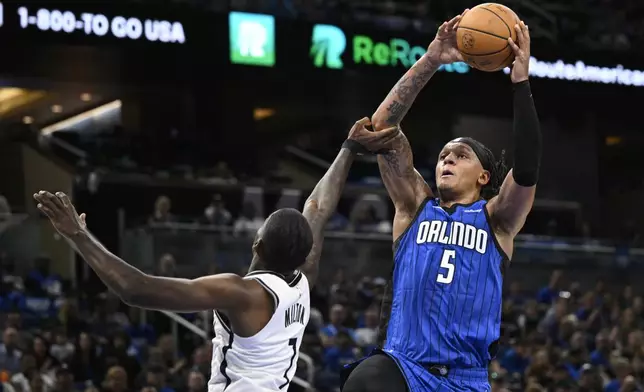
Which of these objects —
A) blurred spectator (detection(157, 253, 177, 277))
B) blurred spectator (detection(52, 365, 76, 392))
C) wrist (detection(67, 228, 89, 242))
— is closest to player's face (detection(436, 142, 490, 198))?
wrist (detection(67, 228, 89, 242))

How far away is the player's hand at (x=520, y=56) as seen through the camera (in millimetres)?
5094

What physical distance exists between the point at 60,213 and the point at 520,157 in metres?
2.19

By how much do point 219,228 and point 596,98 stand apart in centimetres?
874

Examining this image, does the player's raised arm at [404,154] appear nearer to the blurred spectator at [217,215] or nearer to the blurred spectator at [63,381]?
the blurred spectator at [63,381]

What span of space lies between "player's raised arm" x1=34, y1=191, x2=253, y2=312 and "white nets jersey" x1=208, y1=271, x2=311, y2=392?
37 cm

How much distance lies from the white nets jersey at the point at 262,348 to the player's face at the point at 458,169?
1.21 m

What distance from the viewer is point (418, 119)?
24.7 meters

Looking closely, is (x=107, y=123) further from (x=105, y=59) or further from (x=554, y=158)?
(x=554, y=158)

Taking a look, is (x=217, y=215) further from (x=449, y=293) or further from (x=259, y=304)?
(x=259, y=304)

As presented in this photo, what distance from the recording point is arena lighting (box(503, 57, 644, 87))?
19.5 meters

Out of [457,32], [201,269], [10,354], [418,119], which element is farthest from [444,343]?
[418,119]

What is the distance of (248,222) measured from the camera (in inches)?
648

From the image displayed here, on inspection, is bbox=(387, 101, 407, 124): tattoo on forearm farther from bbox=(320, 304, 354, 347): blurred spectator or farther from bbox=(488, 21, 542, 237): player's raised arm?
bbox=(320, 304, 354, 347): blurred spectator

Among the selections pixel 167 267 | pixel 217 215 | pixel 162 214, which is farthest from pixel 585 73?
pixel 167 267
